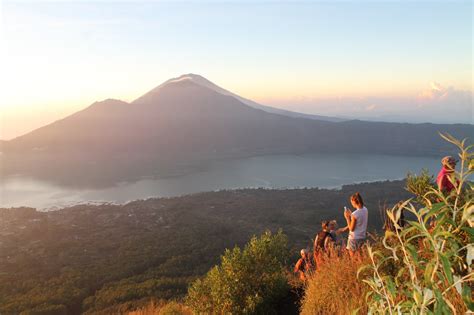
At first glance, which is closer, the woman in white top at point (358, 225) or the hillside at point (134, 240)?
the woman in white top at point (358, 225)

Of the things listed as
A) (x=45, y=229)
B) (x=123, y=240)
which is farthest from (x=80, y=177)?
(x=123, y=240)

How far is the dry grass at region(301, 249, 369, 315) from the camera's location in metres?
3.93

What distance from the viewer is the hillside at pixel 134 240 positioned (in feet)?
64.6

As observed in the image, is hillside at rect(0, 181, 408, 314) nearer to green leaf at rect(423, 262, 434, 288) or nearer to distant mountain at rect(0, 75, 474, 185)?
green leaf at rect(423, 262, 434, 288)

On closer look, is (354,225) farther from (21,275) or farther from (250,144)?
(250,144)

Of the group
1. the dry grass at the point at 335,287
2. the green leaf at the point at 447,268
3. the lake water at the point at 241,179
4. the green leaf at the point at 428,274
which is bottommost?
the lake water at the point at 241,179

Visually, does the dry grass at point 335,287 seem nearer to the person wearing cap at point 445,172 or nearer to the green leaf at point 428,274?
the person wearing cap at point 445,172

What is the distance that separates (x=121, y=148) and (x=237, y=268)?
138901 mm

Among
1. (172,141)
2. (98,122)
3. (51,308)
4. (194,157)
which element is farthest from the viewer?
(98,122)

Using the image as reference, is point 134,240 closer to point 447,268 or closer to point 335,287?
point 335,287

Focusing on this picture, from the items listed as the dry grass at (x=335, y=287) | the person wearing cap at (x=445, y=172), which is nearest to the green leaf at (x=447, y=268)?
the dry grass at (x=335, y=287)

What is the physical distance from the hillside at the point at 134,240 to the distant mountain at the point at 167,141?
44.6 meters

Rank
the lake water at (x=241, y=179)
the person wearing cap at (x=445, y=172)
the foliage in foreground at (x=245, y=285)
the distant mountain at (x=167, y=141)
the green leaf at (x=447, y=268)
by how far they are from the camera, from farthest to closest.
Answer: the distant mountain at (x=167, y=141) → the lake water at (x=241, y=179) → the foliage in foreground at (x=245, y=285) → the person wearing cap at (x=445, y=172) → the green leaf at (x=447, y=268)

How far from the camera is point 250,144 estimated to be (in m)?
152
